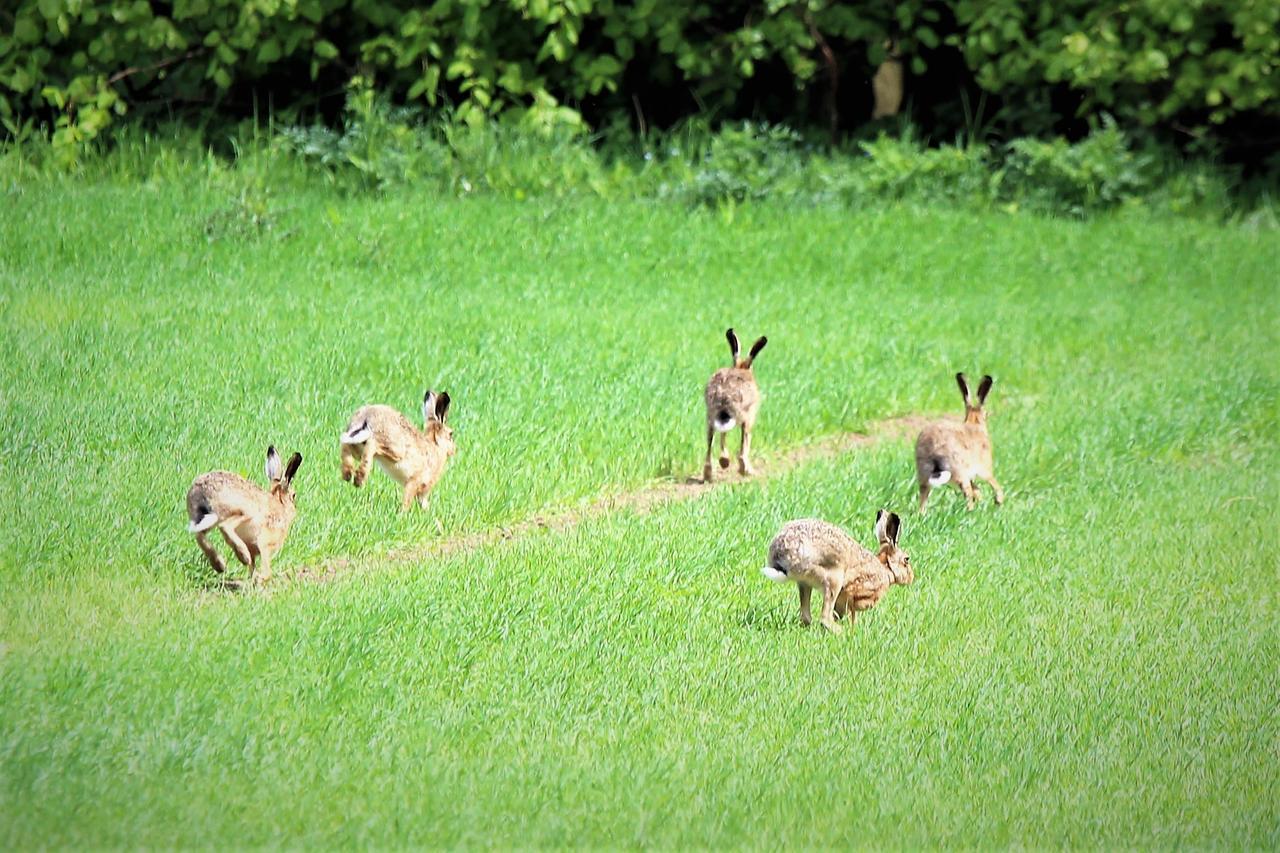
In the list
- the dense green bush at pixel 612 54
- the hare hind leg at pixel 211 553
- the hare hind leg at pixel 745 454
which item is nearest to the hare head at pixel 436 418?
the hare hind leg at pixel 211 553

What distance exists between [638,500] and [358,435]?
1.36m

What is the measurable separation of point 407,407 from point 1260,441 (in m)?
4.06

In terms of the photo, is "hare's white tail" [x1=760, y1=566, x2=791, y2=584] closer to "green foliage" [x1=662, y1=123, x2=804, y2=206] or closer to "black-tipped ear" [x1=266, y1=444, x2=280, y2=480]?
"black-tipped ear" [x1=266, y1=444, x2=280, y2=480]

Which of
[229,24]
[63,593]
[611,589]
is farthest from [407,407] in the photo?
[229,24]

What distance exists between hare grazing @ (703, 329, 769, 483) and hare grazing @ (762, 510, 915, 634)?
1.45 metres

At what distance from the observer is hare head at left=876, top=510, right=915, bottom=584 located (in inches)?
228

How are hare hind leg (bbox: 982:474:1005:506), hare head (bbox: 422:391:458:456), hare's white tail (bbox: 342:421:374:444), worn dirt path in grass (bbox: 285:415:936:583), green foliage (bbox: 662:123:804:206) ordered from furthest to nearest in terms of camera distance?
green foliage (bbox: 662:123:804:206) < hare hind leg (bbox: 982:474:1005:506) < hare head (bbox: 422:391:458:456) < hare's white tail (bbox: 342:421:374:444) < worn dirt path in grass (bbox: 285:415:936:583)

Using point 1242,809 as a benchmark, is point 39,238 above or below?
above

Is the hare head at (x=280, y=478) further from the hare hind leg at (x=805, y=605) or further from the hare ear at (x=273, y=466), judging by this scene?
the hare hind leg at (x=805, y=605)

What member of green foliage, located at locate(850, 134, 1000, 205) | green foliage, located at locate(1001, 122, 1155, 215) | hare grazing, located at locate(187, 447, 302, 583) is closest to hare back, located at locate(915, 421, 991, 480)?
hare grazing, located at locate(187, 447, 302, 583)

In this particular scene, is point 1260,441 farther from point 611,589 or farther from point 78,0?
point 78,0

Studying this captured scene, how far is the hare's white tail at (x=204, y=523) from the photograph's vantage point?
17.2 ft

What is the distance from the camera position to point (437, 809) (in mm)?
4441

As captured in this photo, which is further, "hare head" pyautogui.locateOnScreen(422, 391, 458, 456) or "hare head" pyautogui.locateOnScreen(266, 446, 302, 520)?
"hare head" pyautogui.locateOnScreen(422, 391, 458, 456)
